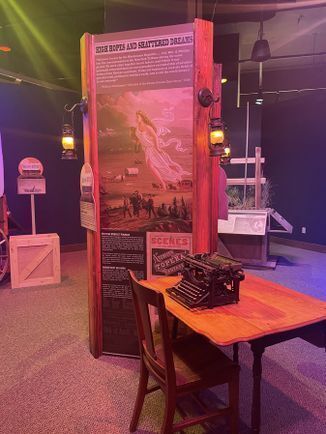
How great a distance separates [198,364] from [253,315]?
460 mm

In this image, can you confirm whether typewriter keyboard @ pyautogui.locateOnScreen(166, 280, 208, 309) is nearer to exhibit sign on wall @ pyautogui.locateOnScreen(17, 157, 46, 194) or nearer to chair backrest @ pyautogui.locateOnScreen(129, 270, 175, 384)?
chair backrest @ pyautogui.locateOnScreen(129, 270, 175, 384)

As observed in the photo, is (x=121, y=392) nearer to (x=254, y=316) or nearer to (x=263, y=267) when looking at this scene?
(x=254, y=316)

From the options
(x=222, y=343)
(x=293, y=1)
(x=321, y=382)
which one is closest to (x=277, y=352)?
(x=321, y=382)

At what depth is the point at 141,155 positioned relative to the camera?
300cm

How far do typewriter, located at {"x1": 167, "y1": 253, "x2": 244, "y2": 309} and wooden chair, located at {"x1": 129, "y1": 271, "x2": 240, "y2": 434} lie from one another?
0.94 feet

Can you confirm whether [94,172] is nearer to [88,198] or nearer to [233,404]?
[88,198]

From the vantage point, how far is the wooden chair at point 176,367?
1835 mm

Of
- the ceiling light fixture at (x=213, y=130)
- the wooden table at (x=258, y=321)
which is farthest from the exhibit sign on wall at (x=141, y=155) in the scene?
the wooden table at (x=258, y=321)

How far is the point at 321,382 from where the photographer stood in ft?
9.35

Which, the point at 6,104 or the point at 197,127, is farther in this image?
the point at 6,104

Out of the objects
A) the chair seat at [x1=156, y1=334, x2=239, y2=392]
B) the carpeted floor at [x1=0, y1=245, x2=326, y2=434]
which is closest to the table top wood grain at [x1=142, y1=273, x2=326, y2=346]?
the chair seat at [x1=156, y1=334, x2=239, y2=392]

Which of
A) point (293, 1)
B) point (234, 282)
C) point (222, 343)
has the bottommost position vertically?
point (222, 343)

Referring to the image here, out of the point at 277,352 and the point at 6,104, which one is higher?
the point at 6,104

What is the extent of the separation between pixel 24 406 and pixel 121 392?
710mm
